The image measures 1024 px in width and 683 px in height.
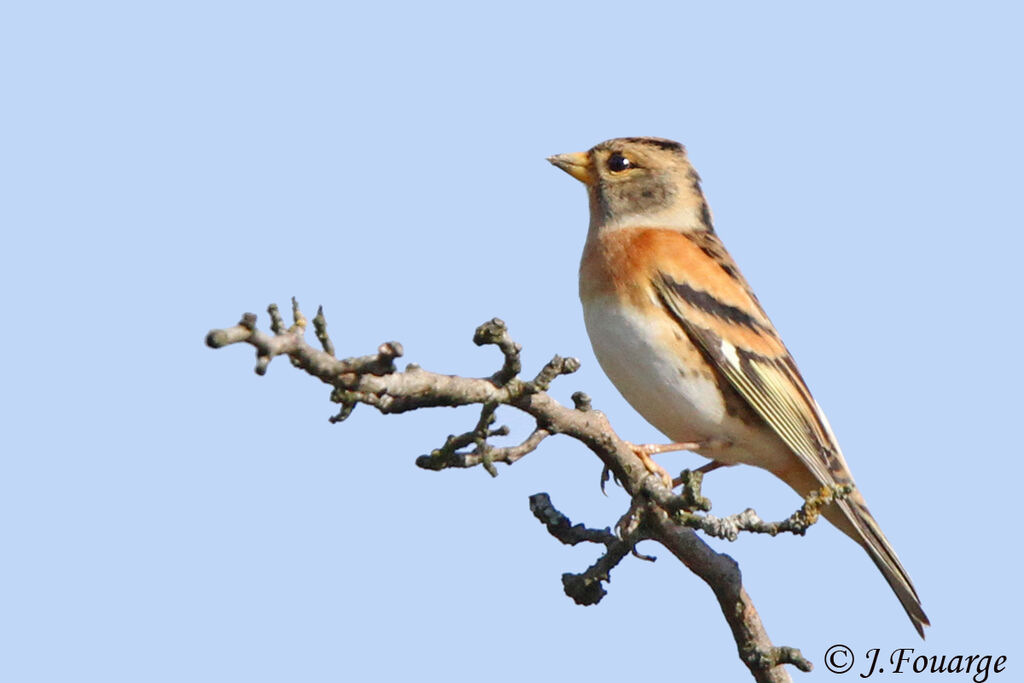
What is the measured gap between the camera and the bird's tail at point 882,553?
6.63m

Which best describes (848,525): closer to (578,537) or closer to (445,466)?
(578,537)

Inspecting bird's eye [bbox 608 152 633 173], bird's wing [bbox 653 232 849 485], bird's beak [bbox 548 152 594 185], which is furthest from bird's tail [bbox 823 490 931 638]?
bird's beak [bbox 548 152 594 185]

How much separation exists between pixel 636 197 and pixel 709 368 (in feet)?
5.20

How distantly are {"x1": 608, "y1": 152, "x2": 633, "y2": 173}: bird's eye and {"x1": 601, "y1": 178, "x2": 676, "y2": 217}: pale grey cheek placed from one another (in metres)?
0.14

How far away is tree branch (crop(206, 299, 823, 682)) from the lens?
13.7 feet

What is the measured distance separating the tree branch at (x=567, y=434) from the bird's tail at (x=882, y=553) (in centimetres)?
108

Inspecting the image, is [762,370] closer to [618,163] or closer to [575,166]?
[618,163]

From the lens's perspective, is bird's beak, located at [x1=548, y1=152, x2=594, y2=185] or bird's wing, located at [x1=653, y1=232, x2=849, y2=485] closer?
bird's wing, located at [x1=653, y1=232, x2=849, y2=485]

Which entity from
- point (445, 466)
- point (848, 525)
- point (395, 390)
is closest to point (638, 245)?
point (848, 525)

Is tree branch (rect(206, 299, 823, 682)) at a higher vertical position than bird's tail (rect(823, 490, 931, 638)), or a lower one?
lower

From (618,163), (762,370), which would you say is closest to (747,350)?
(762,370)

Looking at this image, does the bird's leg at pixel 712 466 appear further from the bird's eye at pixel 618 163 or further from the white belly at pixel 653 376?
the bird's eye at pixel 618 163

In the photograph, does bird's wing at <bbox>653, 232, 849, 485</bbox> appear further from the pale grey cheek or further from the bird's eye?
the bird's eye

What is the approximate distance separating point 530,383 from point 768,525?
1155 millimetres
